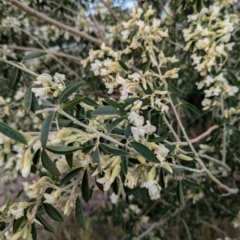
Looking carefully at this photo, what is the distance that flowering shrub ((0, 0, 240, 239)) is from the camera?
83cm

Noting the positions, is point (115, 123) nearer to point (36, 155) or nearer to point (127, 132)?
point (127, 132)

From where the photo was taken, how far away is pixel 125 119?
2.93ft

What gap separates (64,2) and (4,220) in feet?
4.34

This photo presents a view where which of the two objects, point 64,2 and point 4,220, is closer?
point 4,220

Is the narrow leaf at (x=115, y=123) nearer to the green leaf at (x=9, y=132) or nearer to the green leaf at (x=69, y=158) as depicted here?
the green leaf at (x=69, y=158)

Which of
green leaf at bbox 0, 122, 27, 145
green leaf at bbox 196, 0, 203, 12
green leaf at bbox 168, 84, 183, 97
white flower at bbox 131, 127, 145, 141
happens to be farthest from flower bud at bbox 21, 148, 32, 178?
green leaf at bbox 196, 0, 203, 12

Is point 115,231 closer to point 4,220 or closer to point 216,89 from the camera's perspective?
point 216,89

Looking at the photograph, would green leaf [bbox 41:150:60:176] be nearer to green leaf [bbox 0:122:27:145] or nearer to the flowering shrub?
the flowering shrub

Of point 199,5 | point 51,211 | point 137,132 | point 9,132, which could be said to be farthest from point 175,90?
point 9,132

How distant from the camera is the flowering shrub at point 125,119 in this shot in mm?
830

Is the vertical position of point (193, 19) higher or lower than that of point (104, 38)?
lower

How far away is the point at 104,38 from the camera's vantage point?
7.16ft

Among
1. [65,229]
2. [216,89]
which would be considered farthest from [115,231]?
[216,89]

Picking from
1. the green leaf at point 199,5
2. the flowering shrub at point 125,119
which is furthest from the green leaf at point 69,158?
the green leaf at point 199,5
